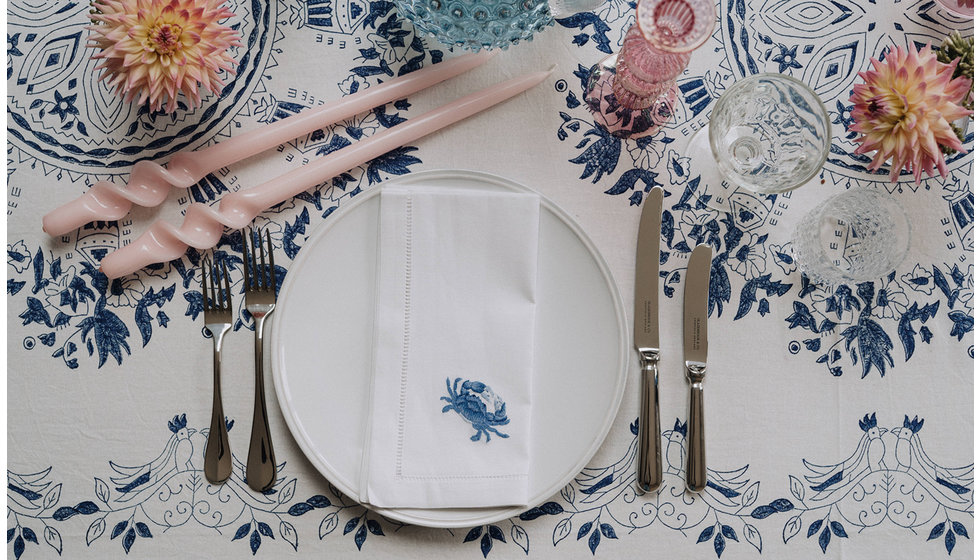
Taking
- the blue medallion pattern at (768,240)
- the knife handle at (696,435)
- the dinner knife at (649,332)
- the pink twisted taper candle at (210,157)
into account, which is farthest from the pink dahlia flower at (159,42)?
the knife handle at (696,435)

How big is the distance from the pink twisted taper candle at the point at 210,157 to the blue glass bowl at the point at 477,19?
0.09 meters

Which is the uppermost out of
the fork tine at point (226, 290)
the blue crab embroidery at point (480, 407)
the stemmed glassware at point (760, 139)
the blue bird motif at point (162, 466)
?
the stemmed glassware at point (760, 139)

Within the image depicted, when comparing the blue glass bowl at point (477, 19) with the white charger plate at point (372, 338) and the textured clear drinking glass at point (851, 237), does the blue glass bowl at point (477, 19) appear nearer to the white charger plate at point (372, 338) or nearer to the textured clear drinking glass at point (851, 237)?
the white charger plate at point (372, 338)

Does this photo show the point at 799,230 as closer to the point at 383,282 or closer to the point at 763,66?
the point at 763,66

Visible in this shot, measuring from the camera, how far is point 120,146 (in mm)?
831

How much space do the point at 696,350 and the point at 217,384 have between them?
1.99ft

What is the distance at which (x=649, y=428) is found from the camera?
0.81m

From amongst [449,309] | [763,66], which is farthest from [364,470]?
[763,66]

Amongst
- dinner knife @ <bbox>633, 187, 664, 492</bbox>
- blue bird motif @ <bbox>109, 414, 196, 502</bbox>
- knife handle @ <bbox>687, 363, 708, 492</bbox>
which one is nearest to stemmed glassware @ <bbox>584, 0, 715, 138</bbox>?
dinner knife @ <bbox>633, 187, 664, 492</bbox>

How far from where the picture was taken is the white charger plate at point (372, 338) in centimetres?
78

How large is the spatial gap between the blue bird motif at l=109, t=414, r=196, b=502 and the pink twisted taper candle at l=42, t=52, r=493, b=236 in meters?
0.28

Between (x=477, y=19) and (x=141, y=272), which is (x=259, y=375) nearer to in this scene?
(x=141, y=272)

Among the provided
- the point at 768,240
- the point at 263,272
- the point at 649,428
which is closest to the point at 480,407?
the point at 649,428

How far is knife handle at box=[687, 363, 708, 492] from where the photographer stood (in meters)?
0.81
